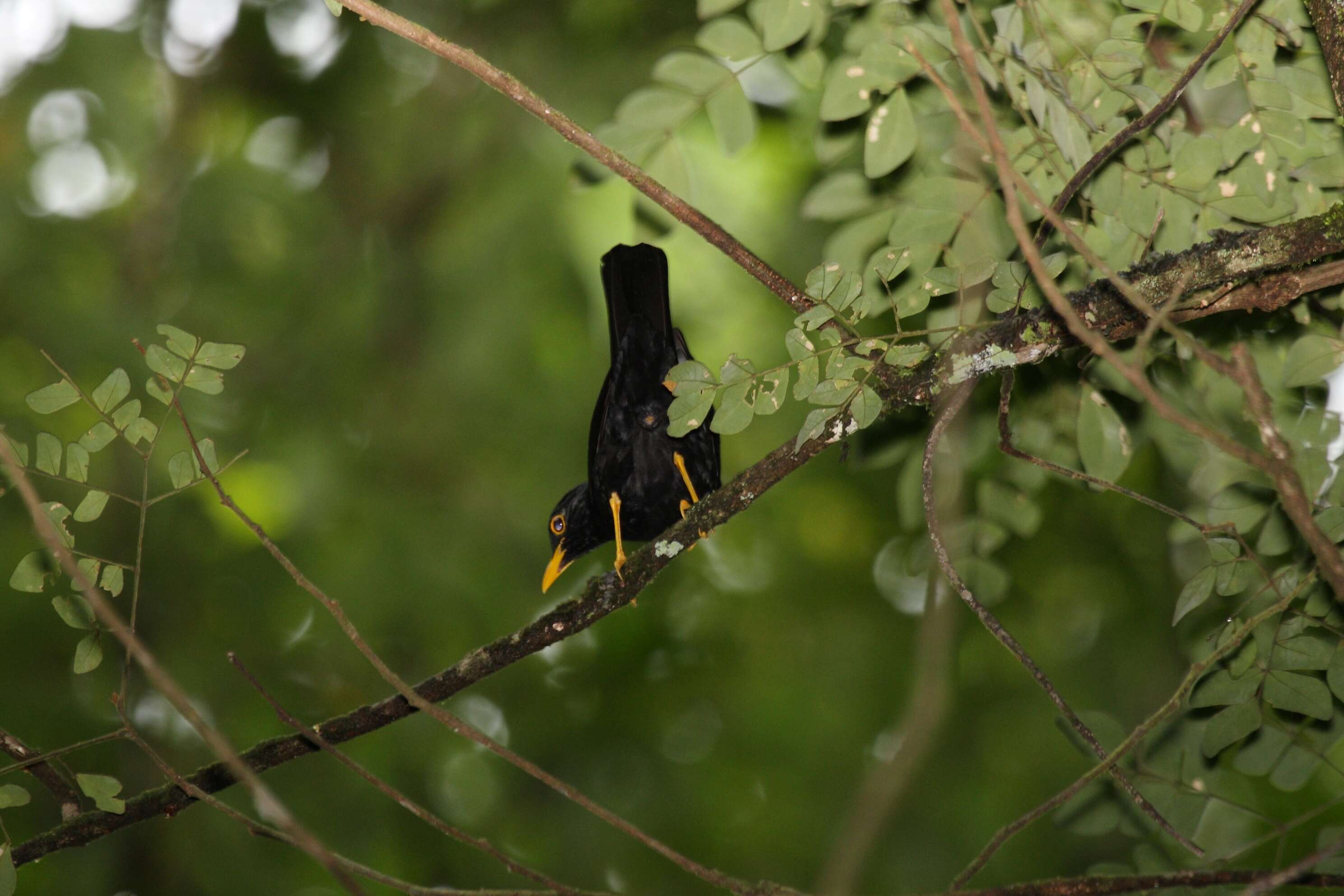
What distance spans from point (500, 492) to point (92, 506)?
3006 millimetres

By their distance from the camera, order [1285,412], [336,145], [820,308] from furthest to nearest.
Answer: [336,145] → [1285,412] → [820,308]

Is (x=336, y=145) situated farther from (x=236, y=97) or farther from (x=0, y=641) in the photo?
(x=0, y=641)

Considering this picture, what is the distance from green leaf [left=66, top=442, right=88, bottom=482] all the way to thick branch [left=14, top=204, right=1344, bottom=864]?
111cm

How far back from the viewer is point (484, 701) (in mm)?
6285

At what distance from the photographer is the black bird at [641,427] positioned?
181 inches

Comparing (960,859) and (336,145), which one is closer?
(960,859)

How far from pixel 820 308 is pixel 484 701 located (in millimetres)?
4488

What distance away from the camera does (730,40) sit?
3.18 meters

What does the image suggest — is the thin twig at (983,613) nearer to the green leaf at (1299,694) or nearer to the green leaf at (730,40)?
the green leaf at (1299,694)

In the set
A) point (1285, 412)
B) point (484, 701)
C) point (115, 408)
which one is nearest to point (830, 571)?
point (484, 701)

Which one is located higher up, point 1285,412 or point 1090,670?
point 1285,412

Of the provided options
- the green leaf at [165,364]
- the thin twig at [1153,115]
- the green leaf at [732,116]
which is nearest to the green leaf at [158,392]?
the green leaf at [165,364]

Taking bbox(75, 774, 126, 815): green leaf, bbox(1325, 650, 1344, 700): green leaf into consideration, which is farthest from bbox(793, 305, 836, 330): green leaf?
bbox(75, 774, 126, 815): green leaf

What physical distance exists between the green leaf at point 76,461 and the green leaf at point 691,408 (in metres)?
1.66
